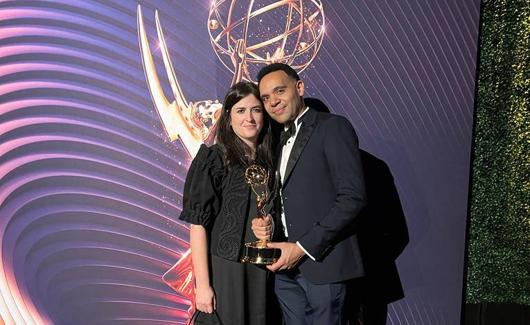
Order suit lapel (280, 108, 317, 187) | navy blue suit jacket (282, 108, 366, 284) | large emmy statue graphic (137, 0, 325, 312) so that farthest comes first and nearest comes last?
large emmy statue graphic (137, 0, 325, 312) < suit lapel (280, 108, 317, 187) < navy blue suit jacket (282, 108, 366, 284)

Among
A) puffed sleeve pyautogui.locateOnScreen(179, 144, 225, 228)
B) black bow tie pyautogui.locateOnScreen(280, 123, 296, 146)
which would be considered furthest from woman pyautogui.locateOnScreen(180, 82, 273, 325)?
black bow tie pyautogui.locateOnScreen(280, 123, 296, 146)

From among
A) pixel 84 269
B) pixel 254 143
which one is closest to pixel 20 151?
pixel 84 269

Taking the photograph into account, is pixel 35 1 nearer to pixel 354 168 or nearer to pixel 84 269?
pixel 84 269

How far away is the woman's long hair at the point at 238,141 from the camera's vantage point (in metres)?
1.83

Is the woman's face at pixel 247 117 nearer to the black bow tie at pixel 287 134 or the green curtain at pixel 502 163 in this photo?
the black bow tie at pixel 287 134

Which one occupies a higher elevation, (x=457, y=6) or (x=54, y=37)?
(x=457, y=6)

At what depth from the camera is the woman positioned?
5.89 feet

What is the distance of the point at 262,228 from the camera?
67.6 inches

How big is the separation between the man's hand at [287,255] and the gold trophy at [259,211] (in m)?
0.02

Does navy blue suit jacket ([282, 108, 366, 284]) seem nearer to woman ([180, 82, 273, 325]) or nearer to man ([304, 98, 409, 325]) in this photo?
woman ([180, 82, 273, 325])

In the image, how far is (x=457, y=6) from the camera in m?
2.27

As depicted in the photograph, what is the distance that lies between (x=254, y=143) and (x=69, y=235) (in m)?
1.04

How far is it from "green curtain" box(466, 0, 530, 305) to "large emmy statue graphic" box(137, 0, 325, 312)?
92 cm

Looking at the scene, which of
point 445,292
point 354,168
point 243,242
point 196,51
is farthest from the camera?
point 445,292
